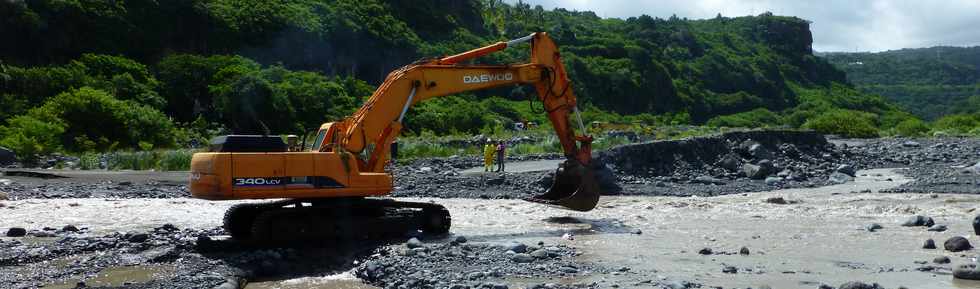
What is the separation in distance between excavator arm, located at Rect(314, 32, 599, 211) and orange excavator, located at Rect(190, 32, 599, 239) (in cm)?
2

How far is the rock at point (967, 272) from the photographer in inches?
428

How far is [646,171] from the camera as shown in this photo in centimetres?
2903

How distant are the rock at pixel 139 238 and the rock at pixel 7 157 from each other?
2212 centimetres

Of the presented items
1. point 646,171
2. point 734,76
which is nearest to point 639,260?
point 646,171

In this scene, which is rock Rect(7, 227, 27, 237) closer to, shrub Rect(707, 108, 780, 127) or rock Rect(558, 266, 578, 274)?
rock Rect(558, 266, 578, 274)

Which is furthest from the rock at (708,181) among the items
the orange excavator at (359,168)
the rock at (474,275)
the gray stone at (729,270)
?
the rock at (474,275)

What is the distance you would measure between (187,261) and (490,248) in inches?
164

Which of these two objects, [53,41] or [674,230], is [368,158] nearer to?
[674,230]

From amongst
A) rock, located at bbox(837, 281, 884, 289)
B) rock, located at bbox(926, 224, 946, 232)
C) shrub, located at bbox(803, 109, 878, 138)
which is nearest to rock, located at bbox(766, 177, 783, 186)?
rock, located at bbox(926, 224, 946, 232)

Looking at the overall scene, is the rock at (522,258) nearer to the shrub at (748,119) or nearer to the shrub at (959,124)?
the shrub at (959,124)

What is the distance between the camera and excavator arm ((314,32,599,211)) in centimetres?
1577

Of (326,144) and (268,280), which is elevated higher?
(326,144)

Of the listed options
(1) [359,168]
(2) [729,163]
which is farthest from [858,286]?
(2) [729,163]

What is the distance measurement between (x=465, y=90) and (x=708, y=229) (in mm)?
5066
